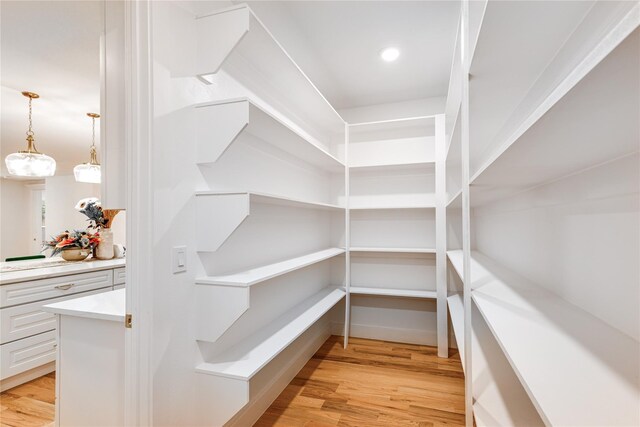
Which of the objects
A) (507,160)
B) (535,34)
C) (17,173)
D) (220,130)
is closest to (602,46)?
(507,160)

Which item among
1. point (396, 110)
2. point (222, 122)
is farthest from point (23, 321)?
point (396, 110)

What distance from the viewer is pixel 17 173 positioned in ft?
10.1

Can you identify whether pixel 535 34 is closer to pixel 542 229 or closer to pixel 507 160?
pixel 507 160

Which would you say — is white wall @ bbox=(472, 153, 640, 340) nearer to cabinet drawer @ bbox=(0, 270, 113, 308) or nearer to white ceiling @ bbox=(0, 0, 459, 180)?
white ceiling @ bbox=(0, 0, 459, 180)

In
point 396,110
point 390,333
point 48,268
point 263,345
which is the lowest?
point 390,333

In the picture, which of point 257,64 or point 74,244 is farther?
point 74,244

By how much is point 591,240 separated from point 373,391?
6.15 ft

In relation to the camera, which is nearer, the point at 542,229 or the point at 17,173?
the point at 542,229

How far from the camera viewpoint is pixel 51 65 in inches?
98.9

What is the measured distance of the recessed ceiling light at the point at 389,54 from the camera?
2.37m

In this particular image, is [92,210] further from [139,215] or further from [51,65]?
[139,215]

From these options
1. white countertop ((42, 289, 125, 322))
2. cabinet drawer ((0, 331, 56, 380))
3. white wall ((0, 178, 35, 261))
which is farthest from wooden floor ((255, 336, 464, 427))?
white wall ((0, 178, 35, 261))

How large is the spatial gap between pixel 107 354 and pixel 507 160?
1793 millimetres

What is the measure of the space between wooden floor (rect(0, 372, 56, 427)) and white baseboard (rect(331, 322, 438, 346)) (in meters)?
2.45
